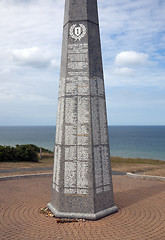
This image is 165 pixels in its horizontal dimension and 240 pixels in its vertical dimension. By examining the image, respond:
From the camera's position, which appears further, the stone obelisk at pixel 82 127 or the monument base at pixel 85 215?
the stone obelisk at pixel 82 127

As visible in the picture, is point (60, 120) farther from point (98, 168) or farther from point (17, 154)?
point (17, 154)

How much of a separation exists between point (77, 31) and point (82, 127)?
3.27 m

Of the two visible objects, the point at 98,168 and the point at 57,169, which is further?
the point at 57,169

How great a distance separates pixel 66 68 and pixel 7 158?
1396cm

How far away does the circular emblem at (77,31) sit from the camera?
7.26m

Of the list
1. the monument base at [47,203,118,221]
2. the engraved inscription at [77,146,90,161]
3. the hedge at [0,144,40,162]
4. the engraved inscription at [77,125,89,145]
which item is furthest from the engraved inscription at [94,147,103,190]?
the hedge at [0,144,40,162]

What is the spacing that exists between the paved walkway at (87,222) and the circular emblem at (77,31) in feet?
19.4

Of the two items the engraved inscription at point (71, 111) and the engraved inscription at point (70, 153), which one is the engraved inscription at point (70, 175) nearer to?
the engraved inscription at point (70, 153)

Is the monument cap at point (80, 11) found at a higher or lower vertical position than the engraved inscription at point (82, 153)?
higher

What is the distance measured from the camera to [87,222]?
20.9ft

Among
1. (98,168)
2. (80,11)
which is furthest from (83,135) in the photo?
(80,11)

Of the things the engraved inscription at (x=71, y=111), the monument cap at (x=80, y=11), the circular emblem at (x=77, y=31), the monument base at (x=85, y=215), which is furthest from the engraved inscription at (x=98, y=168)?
the monument cap at (x=80, y=11)

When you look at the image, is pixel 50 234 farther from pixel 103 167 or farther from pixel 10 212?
pixel 103 167

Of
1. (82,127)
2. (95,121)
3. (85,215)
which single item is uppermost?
(95,121)
